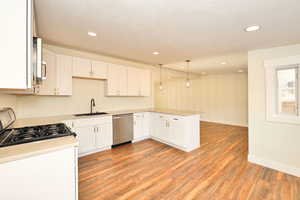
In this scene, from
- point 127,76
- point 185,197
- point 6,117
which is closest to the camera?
point 185,197

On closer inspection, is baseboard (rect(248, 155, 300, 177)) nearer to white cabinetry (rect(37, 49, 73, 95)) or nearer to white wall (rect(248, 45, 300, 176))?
white wall (rect(248, 45, 300, 176))

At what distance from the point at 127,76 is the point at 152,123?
64.3 inches

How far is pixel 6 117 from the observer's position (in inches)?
77.9

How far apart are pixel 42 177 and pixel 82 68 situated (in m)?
2.58

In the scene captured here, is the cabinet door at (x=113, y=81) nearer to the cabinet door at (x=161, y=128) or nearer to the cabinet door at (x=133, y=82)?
the cabinet door at (x=133, y=82)

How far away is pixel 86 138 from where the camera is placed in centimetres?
306

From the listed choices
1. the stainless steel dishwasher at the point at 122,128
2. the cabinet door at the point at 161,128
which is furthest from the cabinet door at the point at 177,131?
the stainless steel dishwasher at the point at 122,128

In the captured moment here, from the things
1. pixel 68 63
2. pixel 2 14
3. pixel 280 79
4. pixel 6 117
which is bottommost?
pixel 6 117

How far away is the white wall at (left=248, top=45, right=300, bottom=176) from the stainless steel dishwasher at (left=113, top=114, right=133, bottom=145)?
2872 millimetres

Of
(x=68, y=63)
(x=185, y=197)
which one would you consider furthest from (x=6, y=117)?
(x=185, y=197)

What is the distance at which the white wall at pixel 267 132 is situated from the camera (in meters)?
2.51

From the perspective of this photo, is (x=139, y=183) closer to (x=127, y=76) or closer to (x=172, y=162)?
(x=172, y=162)

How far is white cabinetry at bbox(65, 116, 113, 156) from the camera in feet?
9.66

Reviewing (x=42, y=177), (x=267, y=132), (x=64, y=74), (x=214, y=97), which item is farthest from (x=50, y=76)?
(x=214, y=97)
